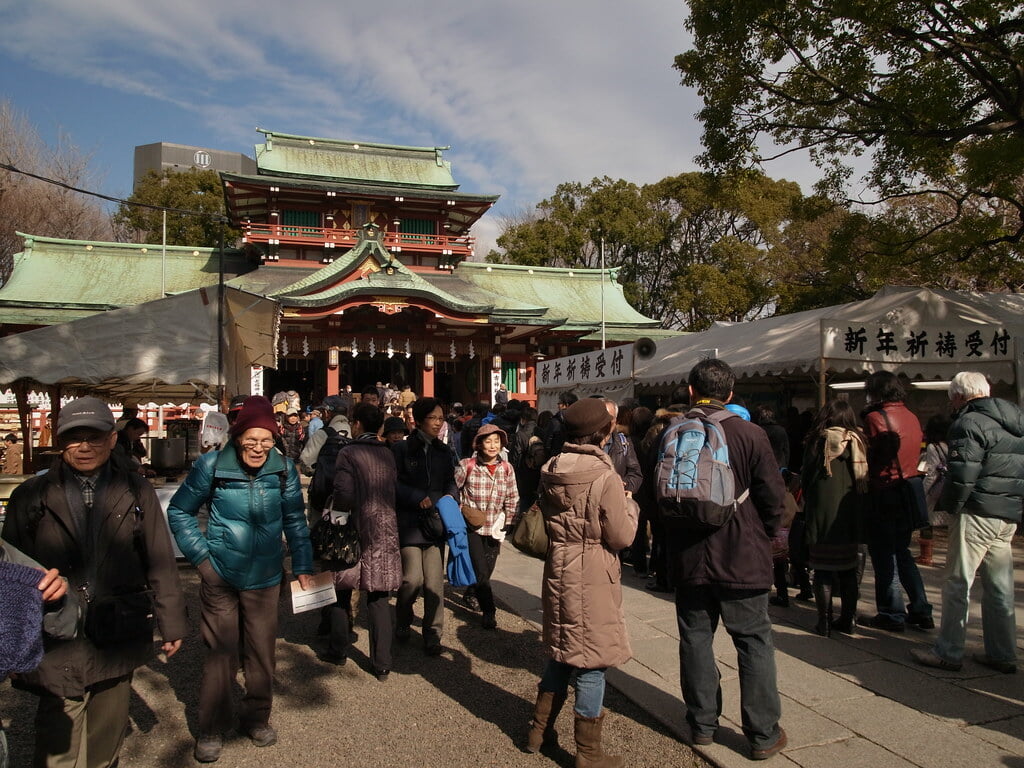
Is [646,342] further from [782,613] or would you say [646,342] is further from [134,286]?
[134,286]

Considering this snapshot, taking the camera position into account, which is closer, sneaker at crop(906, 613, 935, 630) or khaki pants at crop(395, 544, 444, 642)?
khaki pants at crop(395, 544, 444, 642)

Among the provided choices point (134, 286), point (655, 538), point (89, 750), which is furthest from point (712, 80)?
point (134, 286)

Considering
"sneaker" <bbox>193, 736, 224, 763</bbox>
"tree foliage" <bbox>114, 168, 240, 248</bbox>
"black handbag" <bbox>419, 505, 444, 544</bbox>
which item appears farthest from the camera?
"tree foliage" <bbox>114, 168, 240, 248</bbox>

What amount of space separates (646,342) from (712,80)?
12.9ft

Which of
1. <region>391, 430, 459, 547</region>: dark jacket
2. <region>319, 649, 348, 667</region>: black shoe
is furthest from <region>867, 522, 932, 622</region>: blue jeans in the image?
<region>319, 649, 348, 667</region>: black shoe

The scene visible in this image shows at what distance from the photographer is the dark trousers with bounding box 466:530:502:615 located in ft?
15.5

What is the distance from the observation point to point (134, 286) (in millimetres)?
20656

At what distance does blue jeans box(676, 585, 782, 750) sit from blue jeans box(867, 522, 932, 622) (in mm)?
2068

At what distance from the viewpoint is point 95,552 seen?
8.13 ft

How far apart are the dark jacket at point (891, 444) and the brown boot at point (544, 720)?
2.77 meters

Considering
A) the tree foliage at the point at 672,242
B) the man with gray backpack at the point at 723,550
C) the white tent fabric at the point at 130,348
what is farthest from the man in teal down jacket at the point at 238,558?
the tree foliage at the point at 672,242

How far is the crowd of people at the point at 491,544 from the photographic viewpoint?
2.47 m

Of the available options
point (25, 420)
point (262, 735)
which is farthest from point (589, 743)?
point (25, 420)

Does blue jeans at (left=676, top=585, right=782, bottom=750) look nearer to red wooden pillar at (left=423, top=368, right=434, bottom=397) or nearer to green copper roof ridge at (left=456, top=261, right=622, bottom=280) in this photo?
red wooden pillar at (left=423, top=368, right=434, bottom=397)
